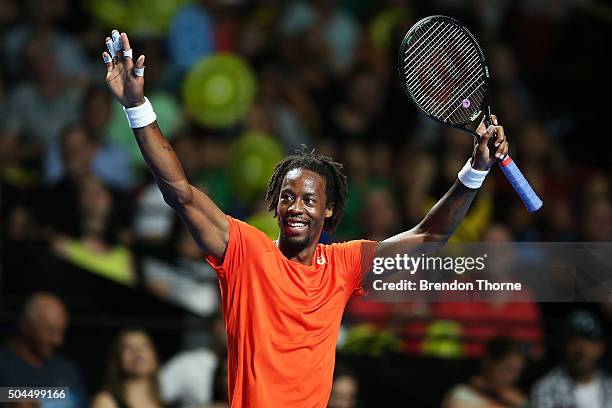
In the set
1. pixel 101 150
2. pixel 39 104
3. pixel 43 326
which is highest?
pixel 39 104

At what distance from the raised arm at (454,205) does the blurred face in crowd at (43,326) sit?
2.93m

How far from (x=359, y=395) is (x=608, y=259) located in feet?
7.22

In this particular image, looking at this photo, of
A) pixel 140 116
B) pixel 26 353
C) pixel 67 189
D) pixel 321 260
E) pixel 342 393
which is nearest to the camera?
pixel 140 116

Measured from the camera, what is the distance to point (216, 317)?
8.60 metres

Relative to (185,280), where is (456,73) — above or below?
below

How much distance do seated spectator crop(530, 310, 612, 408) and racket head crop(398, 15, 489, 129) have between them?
10.0 ft

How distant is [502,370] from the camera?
8383mm

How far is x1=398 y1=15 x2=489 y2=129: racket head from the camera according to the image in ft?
19.6

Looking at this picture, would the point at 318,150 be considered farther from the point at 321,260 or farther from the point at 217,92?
the point at 321,260

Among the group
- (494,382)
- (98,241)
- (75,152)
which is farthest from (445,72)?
(75,152)

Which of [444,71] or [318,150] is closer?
[444,71]

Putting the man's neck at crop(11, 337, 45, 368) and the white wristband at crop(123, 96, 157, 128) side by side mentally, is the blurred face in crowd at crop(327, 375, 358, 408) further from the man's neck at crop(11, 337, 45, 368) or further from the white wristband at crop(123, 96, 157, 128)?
the white wristband at crop(123, 96, 157, 128)

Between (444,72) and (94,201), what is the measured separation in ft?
13.4

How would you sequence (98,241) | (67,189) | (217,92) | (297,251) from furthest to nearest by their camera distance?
(217,92), (67,189), (98,241), (297,251)
